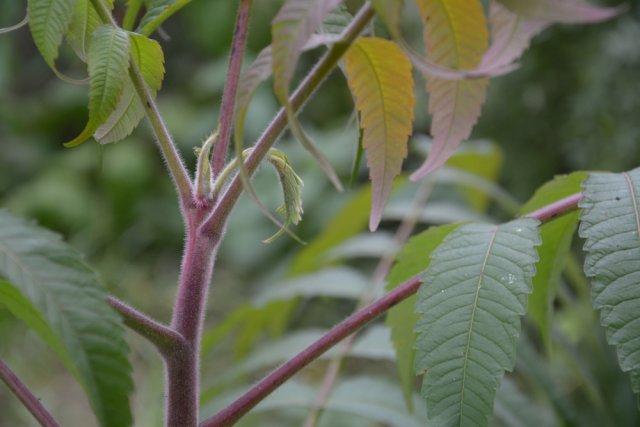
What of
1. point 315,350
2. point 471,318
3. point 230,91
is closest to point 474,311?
point 471,318

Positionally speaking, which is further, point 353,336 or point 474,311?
point 353,336

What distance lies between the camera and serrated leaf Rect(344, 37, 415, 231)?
1.49 feet

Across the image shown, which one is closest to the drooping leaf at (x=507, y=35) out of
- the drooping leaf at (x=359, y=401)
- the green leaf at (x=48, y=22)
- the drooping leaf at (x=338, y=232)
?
the green leaf at (x=48, y=22)

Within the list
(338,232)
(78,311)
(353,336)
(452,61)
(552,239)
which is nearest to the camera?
(78,311)

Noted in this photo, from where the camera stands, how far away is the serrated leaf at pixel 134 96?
19.5 inches

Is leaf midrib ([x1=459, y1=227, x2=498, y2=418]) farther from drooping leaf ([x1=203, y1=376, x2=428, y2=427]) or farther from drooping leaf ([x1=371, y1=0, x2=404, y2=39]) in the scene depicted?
drooping leaf ([x1=203, y1=376, x2=428, y2=427])

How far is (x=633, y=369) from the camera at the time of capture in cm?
42

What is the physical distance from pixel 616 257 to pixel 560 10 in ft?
0.55

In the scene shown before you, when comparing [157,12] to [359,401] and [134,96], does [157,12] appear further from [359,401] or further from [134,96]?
[359,401]

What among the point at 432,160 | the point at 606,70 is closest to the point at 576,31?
the point at 606,70

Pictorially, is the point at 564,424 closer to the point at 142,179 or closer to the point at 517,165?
the point at 517,165

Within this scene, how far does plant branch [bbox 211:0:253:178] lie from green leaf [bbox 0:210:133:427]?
0.16m

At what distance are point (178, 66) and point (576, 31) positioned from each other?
1.91 meters

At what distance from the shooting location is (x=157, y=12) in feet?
1.71
